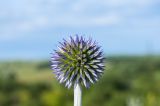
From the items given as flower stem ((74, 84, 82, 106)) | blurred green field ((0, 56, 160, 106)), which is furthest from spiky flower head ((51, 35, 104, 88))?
blurred green field ((0, 56, 160, 106))

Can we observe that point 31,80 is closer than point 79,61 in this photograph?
No

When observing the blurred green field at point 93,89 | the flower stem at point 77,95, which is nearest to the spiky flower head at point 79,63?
the flower stem at point 77,95

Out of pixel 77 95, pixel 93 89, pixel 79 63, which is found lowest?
pixel 77 95

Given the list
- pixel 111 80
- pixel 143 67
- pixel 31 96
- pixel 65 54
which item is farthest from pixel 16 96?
pixel 65 54

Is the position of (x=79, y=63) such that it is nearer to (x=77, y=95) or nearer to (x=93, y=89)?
(x=77, y=95)

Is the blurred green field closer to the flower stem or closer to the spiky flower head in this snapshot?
→ the spiky flower head

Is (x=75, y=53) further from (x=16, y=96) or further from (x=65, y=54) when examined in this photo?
(x=16, y=96)

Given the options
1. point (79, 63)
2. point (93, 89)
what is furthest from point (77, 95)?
point (93, 89)

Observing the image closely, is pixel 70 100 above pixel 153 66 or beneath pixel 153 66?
beneath
